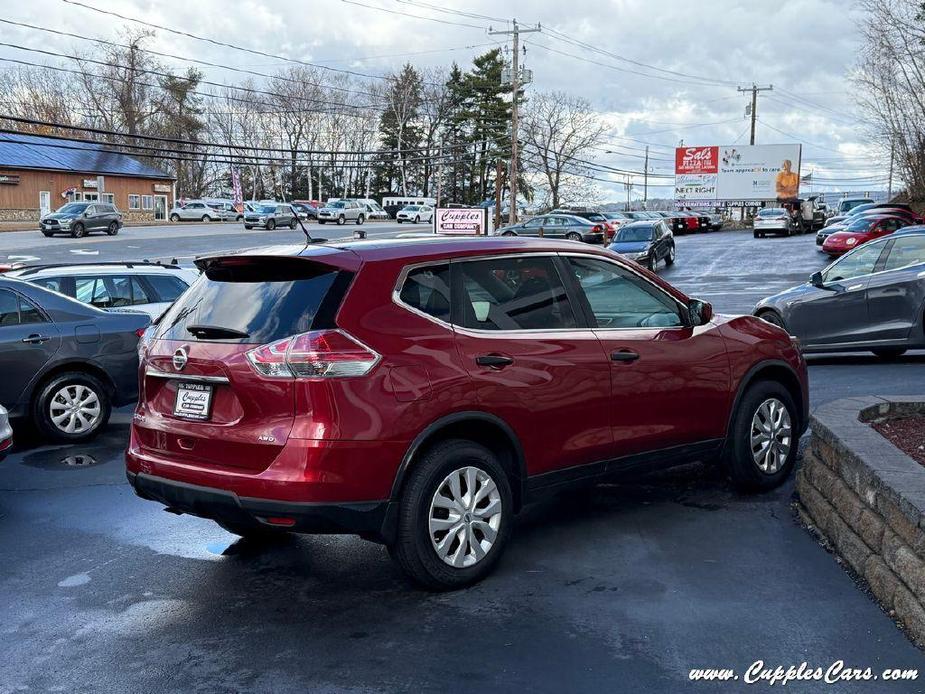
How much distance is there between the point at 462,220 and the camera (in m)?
37.6

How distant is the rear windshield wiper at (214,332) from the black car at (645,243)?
98.0 ft

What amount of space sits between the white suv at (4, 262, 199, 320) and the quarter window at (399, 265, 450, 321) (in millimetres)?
6942

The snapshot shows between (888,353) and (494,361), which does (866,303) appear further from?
(494,361)

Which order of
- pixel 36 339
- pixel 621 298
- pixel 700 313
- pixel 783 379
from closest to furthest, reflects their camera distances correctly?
1. pixel 621 298
2. pixel 700 313
3. pixel 783 379
4. pixel 36 339

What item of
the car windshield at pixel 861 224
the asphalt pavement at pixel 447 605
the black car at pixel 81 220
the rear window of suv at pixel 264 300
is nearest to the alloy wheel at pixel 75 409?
the asphalt pavement at pixel 447 605

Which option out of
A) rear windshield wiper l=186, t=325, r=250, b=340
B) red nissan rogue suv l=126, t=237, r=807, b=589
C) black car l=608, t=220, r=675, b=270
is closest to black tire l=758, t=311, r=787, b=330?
red nissan rogue suv l=126, t=237, r=807, b=589

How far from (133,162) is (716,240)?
4632 centimetres

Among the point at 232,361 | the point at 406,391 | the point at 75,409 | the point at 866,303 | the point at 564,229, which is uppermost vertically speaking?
the point at 232,361

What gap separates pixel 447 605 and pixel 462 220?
33.4 meters

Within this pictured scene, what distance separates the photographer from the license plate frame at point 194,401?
4.74m

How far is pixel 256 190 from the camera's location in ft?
338

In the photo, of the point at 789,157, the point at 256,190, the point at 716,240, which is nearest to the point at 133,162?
the point at 256,190

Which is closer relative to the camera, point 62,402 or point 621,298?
point 621,298

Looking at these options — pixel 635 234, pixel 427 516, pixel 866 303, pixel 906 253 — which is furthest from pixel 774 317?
pixel 635 234
